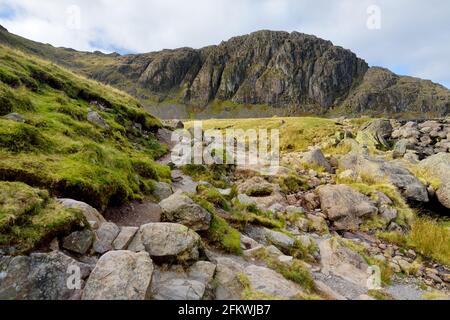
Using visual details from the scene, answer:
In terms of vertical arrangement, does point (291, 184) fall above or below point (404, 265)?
above

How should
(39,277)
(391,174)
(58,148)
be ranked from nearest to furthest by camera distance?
1. (39,277)
2. (58,148)
3. (391,174)

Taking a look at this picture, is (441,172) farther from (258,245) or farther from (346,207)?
(258,245)

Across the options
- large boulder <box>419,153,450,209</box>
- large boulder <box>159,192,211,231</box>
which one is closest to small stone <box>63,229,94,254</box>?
large boulder <box>159,192,211,231</box>

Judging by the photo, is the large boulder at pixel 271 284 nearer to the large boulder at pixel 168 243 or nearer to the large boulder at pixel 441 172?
the large boulder at pixel 168 243

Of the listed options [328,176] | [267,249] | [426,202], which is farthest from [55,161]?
[426,202]

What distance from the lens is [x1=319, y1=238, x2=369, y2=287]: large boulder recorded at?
28.3 ft

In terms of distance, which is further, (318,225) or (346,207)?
(346,207)

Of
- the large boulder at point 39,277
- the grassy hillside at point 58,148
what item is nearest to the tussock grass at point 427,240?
the grassy hillside at point 58,148

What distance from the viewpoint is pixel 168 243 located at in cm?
659

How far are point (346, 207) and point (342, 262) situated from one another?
16.8 ft

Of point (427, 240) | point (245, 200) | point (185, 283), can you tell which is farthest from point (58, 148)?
point (427, 240)

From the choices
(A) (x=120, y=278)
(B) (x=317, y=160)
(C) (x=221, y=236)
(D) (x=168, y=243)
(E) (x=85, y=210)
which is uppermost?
(B) (x=317, y=160)

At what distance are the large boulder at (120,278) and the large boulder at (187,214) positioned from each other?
9.70 ft
